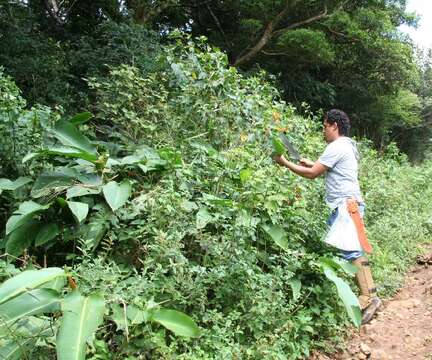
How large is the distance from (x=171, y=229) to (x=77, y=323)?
99 centimetres

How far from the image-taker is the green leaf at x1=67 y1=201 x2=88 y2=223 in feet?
9.66

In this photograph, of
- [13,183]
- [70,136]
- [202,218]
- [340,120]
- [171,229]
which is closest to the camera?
[171,229]

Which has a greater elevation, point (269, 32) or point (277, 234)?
point (269, 32)

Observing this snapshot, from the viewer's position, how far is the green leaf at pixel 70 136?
11.6 feet

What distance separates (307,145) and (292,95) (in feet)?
22.8

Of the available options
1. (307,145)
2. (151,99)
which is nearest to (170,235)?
(151,99)

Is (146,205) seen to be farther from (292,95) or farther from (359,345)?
(292,95)

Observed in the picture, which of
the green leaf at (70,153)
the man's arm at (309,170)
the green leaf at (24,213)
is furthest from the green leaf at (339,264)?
the green leaf at (24,213)

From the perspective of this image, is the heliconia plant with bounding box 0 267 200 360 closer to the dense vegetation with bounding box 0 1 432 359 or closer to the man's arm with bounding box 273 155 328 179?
the dense vegetation with bounding box 0 1 432 359

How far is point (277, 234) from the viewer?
3.40m

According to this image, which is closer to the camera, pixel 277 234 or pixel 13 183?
pixel 13 183

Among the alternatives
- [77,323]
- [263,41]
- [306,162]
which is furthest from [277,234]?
[263,41]

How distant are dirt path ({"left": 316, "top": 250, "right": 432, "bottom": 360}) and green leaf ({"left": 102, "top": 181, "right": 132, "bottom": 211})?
5.50ft

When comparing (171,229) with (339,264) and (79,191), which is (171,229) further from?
(339,264)
